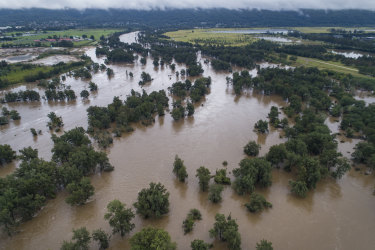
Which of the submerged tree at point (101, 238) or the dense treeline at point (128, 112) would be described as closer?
the submerged tree at point (101, 238)

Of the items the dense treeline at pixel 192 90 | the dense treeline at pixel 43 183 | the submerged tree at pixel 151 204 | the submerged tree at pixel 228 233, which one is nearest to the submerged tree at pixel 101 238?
the submerged tree at pixel 151 204

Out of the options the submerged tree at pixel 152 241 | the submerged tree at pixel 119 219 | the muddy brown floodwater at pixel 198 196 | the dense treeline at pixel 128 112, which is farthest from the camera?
the dense treeline at pixel 128 112

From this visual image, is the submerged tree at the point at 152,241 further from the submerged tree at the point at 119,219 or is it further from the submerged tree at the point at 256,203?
the submerged tree at the point at 256,203

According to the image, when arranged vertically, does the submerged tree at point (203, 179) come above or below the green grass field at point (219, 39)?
below

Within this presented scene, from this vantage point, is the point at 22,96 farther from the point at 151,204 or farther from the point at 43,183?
the point at 151,204

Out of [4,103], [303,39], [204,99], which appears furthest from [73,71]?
[303,39]

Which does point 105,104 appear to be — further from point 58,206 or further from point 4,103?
point 58,206

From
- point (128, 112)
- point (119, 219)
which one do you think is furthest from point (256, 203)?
point (128, 112)
